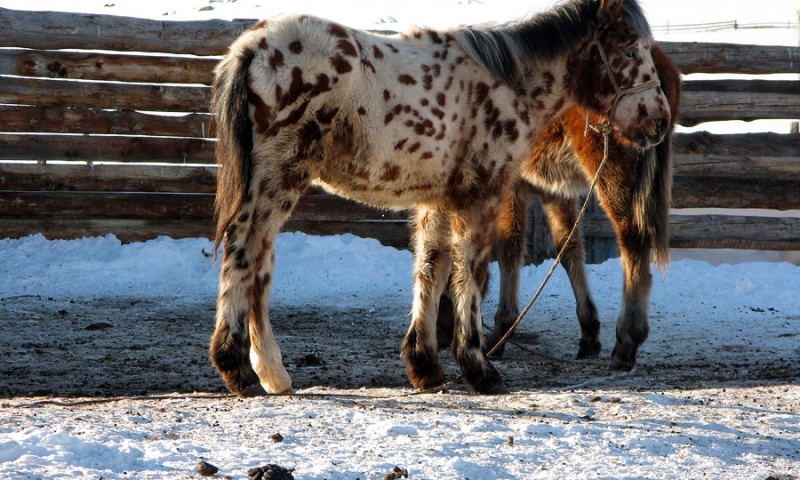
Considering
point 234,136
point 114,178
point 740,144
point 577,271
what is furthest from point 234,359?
point 740,144

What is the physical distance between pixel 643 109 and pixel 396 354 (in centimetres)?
243

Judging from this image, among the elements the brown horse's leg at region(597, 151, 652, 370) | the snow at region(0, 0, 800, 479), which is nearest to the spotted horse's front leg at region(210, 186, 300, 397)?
the snow at region(0, 0, 800, 479)

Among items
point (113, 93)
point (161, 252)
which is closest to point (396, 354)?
point (161, 252)

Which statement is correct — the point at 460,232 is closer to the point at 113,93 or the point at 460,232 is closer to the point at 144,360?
the point at 144,360

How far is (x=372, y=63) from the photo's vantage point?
14.8 ft

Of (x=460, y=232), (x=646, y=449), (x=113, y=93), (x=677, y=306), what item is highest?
(x=113, y=93)

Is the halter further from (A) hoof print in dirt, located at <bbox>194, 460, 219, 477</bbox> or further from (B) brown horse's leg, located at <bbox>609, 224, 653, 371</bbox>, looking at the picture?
(A) hoof print in dirt, located at <bbox>194, 460, 219, 477</bbox>

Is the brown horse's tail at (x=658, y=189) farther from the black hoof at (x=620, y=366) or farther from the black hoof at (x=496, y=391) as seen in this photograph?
the black hoof at (x=496, y=391)

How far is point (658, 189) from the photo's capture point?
20.7ft

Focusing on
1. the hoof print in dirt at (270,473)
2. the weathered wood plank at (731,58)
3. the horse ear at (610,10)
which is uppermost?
the horse ear at (610,10)

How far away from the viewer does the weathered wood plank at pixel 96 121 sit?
9219 mm

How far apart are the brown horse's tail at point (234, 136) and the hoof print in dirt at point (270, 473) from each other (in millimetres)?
1420

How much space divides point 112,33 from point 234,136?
5.69 metres

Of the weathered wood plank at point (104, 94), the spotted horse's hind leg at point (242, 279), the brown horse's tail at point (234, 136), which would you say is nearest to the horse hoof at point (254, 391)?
the spotted horse's hind leg at point (242, 279)
